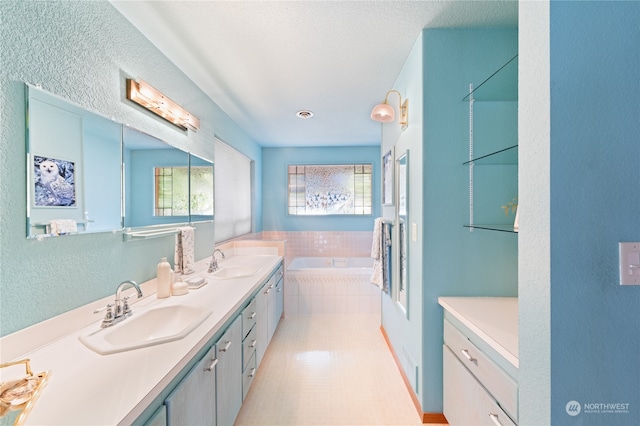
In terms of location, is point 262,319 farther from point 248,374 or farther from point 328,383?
point 328,383

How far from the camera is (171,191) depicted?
6.35 feet

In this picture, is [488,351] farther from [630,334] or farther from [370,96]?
[370,96]

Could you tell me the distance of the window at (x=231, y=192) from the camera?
304 cm

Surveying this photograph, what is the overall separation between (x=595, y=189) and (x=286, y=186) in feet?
13.3

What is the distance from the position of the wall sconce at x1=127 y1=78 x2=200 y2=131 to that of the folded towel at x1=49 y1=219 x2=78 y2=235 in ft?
2.60

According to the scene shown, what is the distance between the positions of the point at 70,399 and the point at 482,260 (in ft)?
6.58

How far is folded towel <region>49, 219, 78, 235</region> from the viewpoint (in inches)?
43.4

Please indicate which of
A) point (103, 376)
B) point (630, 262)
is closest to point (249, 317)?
point (103, 376)

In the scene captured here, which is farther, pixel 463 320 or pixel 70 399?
pixel 463 320

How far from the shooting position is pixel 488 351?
117 centimetres

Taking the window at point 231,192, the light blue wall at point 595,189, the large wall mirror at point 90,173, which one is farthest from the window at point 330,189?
the light blue wall at point 595,189

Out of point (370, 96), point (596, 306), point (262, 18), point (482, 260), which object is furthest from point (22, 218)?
point (370, 96)

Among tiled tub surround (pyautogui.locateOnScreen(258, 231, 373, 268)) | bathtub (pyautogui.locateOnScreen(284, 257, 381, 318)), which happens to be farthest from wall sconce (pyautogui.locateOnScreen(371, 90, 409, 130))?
tiled tub surround (pyautogui.locateOnScreen(258, 231, 373, 268))

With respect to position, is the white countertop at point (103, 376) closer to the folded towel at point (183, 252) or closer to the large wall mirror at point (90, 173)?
the large wall mirror at point (90, 173)
